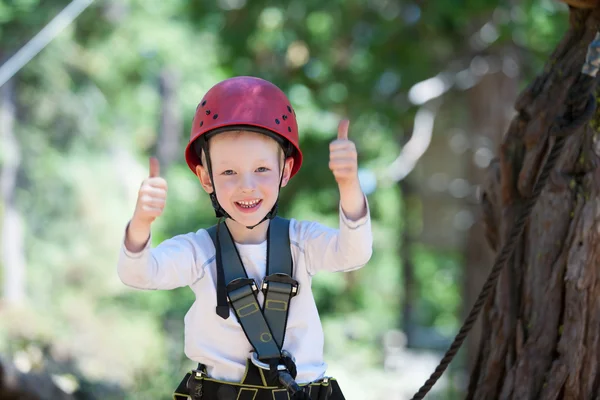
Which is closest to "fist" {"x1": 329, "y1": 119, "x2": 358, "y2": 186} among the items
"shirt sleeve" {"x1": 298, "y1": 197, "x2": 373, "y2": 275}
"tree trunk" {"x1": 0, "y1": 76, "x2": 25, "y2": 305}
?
"shirt sleeve" {"x1": 298, "y1": 197, "x2": 373, "y2": 275}

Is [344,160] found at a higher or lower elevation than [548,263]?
higher

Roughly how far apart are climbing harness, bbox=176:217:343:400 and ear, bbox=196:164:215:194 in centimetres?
22

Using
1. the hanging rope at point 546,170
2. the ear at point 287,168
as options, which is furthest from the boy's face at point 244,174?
the hanging rope at point 546,170

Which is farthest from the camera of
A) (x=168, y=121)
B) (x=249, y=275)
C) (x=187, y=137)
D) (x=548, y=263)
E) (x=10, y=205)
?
(x=168, y=121)

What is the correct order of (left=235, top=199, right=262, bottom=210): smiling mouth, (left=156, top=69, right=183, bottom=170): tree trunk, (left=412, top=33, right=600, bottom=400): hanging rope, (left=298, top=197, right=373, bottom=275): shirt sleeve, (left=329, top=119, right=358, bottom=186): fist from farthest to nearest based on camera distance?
(left=156, top=69, right=183, bottom=170): tree trunk → (left=412, top=33, right=600, bottom=400): hanging rope → (left=235, top=199, right=262, bottom=210): smiling mouth → (left=298, top=197, right=373, bottom=275): shirt sleeve → (left=329, top=119, right=358, bottom=186): fist

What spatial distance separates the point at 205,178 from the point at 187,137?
1541 centimetres

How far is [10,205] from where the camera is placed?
18.5 meters

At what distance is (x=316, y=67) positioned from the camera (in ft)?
37.1

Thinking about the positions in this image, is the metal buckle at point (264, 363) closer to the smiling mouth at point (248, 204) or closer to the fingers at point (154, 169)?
the smiling mouth at point (248, 204)

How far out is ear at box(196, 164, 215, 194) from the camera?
2943 mm

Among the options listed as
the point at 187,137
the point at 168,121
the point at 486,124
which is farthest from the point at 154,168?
the point at 168,121

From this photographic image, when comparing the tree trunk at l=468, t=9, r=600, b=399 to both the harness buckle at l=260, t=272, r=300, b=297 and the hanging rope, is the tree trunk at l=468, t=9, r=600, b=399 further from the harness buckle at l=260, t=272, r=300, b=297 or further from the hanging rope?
the harness buckle at l=260, t=272, r=300, b=297

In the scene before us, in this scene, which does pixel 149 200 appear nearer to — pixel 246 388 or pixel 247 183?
pixel 247 183

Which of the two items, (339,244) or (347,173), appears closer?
(347,173)
